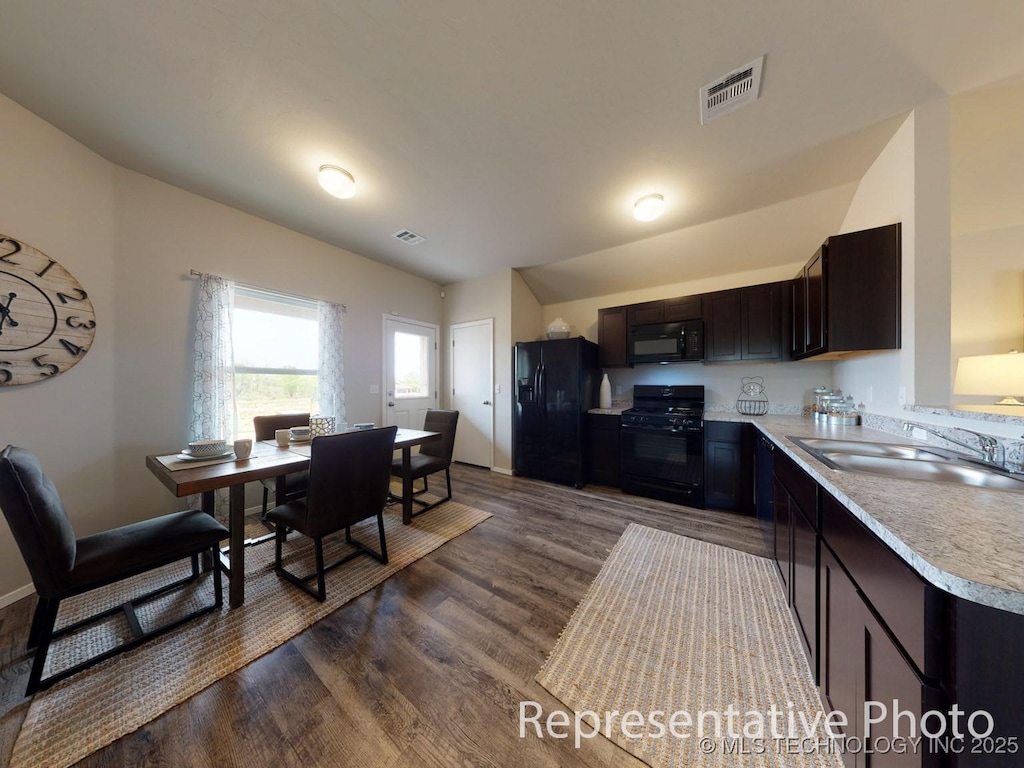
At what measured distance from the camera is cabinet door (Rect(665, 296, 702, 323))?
3326mm

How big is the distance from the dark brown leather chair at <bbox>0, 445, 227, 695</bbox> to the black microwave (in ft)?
12.5

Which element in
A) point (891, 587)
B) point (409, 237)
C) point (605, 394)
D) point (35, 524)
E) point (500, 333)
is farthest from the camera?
point (500, 333)

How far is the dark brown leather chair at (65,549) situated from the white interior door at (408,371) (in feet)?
7.52

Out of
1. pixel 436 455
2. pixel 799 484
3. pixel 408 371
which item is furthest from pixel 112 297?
pixel 799 484

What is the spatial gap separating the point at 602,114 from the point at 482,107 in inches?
27.7

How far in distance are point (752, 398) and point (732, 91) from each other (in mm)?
2885

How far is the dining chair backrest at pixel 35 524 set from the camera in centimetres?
115

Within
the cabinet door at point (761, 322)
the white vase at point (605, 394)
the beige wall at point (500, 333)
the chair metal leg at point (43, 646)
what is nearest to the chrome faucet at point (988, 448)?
the cabinet door at point (761, 322)

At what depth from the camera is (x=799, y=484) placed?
144 centimetres

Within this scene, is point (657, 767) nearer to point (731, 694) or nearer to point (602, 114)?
point (731, 694)

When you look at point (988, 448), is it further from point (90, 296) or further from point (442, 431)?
point (90, 296)

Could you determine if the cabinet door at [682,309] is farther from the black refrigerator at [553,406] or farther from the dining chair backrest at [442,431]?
the dining chair backrest at [442,431]

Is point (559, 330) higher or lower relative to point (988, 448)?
higher

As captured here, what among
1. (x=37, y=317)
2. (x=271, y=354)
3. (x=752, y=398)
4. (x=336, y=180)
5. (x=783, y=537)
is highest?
(x=336, y=180)
